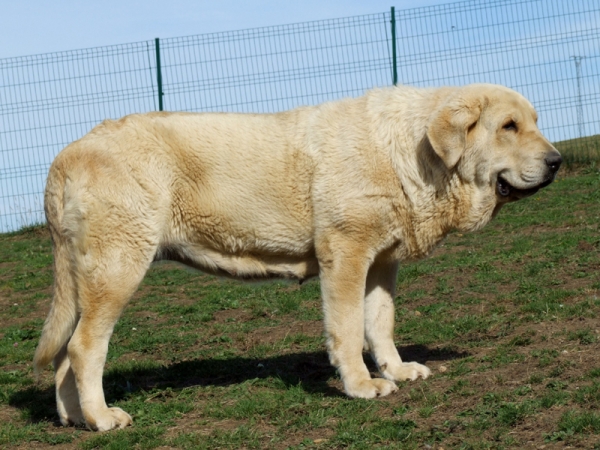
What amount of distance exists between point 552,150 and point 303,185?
1.62 m

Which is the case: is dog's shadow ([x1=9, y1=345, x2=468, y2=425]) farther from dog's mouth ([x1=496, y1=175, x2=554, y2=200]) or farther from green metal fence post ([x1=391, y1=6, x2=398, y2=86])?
green metal fence post ([x1=391, y1=6, x2=398, y2=86])

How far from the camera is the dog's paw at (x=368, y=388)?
17.3ft

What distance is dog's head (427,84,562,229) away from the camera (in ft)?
Answer: 17.6

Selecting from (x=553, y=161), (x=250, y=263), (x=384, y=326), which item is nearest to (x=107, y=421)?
(x=250, y=263)

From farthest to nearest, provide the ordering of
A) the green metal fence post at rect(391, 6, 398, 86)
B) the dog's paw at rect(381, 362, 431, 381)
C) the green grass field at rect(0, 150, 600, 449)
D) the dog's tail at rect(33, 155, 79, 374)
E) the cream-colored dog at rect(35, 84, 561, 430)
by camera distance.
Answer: the green metal fence post at rect(391, 6, 398, 86)
the dog's paw at rect(381, 362, 431, 381)
the dog's tail at rect(33, 155, 79, 374)
the cream-colored dog at rect(35, 84, 561, 430)
the green grass field at rect(0, 150, 600, 449)

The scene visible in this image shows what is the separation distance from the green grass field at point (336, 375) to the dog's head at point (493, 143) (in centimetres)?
116

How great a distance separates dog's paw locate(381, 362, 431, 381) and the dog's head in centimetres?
118

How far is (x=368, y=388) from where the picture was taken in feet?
17.3

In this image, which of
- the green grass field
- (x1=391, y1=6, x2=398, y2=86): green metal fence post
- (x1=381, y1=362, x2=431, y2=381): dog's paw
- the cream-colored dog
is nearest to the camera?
the green grass field

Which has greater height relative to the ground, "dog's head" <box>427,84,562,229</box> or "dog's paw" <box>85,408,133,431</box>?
"dog's head" <box>427,84,562,229</box>

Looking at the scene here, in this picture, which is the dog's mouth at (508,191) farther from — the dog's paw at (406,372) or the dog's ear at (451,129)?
the dog's paw at (406,372)

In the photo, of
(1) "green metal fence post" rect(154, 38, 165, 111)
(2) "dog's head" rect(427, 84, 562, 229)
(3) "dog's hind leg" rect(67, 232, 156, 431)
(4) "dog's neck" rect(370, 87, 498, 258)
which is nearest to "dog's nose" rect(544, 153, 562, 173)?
(2) "dog's head" rect(427, 84, 562, 229)

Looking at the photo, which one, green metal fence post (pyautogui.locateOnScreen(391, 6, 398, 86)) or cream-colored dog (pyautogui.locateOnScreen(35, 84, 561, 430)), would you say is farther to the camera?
green metal fence post (pyautogui.locateOnScreen(391, 6, 398, 86))

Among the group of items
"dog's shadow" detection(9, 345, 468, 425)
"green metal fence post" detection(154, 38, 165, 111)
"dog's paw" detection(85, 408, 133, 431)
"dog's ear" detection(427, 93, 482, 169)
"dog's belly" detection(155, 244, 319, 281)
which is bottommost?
"dog's shadow" detection(9, 345, 468, 425)
